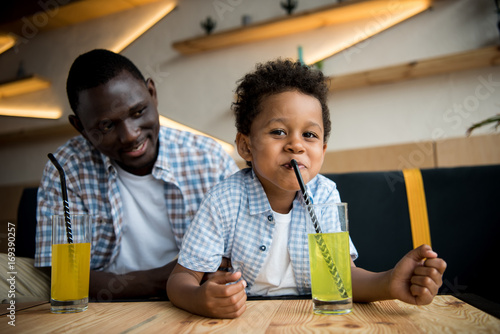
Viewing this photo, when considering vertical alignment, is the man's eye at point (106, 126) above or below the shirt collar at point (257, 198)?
above

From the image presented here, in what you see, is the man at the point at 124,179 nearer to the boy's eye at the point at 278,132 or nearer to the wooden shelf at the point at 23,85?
the boy's eye at the point at 278,132

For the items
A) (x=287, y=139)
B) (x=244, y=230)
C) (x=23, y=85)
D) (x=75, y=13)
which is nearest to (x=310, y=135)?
(x=287, y=139)

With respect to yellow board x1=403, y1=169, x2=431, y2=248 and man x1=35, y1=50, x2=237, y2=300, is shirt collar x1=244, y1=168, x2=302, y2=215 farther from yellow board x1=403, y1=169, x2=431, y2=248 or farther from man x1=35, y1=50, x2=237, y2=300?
yellow board x1=403, y1=169, x2=431, y2=248

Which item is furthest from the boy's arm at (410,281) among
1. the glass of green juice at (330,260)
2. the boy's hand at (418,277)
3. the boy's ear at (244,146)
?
the boy's ear at (244,146)

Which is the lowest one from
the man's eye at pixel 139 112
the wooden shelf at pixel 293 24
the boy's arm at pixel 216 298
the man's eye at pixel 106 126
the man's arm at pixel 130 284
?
the man's arm at pixel 130 284

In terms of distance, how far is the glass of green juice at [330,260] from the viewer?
2.39ft

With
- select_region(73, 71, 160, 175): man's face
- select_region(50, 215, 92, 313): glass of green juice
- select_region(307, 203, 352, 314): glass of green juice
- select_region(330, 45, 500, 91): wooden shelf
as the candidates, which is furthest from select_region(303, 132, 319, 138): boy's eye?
select_region(330, 45, 500, 91): wooden shelf

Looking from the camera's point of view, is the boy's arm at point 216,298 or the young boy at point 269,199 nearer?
the boy's arm at point 216,298

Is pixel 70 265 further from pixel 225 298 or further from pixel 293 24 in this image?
pixel 293 24

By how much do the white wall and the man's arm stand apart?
6.05ft

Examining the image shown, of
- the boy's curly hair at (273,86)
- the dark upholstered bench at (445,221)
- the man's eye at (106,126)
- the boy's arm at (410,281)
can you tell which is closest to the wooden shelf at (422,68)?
the dark upholstered bench at (445,221)

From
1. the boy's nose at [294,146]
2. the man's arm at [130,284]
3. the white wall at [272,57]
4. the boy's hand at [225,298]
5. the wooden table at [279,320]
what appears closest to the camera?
the wooden table at [279,320]

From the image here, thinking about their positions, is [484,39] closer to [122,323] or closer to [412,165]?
[412,165]

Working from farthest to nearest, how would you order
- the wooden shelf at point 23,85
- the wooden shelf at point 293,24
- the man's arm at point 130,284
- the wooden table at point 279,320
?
the wooden shelf at point 23,85 < the wooden shelf at point 293,24 < the man's arm at point 130,284 < the wooden table at point 279,320
